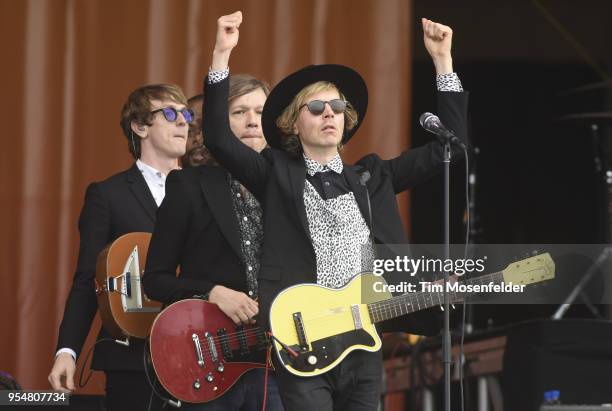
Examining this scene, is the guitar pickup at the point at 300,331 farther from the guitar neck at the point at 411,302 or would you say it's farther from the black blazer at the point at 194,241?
the black blazer at the point at 194,241

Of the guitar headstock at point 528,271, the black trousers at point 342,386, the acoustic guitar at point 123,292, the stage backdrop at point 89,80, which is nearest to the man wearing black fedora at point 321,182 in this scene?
the black trousers at point 342,386

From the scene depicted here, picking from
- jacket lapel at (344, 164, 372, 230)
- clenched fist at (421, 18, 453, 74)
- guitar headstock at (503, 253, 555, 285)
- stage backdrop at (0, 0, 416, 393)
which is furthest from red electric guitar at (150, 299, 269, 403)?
stage backdrop at (0, 0, 416, 393)

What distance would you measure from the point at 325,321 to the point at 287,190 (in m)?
0.44

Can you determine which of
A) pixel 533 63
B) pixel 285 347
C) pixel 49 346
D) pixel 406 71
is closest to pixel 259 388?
pixel 285 347

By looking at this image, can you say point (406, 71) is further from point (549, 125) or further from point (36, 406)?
point (549, 125)

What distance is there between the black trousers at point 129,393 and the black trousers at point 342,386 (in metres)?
0.69

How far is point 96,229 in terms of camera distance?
452 cm

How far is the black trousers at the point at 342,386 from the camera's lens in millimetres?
3668

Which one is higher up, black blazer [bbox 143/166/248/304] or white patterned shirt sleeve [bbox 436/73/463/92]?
white patterned shirt sleeve [bbox 436/73/463/92]

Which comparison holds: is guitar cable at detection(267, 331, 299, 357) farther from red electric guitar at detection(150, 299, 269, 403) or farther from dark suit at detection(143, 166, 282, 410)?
dark suit at detection(143, 166, 282, 410)

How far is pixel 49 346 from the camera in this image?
6094mm

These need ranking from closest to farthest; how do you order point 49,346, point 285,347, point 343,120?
point 285,347 < point 343,120 < point 49,346

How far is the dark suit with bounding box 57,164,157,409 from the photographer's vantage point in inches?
177

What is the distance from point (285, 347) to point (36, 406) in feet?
3.22
